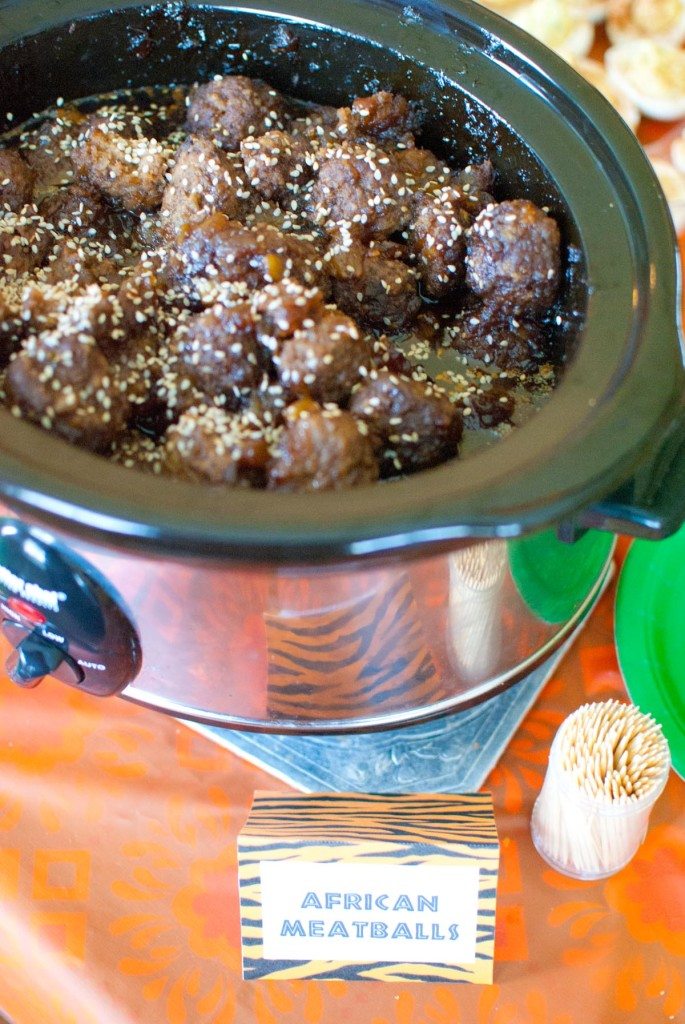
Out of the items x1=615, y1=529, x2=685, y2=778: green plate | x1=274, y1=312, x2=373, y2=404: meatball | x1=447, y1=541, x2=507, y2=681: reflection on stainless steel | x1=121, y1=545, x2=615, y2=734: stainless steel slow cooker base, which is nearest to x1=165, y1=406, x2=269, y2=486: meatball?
x1=274, y1=312, x2=373, y2=404: meatball

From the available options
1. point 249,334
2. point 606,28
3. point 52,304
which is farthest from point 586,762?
point 606,28

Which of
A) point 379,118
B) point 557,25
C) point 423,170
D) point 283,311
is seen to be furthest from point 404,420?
point 557,25

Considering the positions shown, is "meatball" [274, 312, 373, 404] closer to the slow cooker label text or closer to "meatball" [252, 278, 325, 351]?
"meatball" [252, 278, 325, 351]

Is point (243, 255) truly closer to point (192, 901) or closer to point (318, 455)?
point (318, 455)

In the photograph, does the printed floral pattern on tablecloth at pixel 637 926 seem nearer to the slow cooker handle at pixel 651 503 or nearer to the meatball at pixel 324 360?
the slow cooker handle at pixel 651 503

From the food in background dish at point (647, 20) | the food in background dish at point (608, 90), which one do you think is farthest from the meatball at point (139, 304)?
the food in background dish at point (647, 20)
